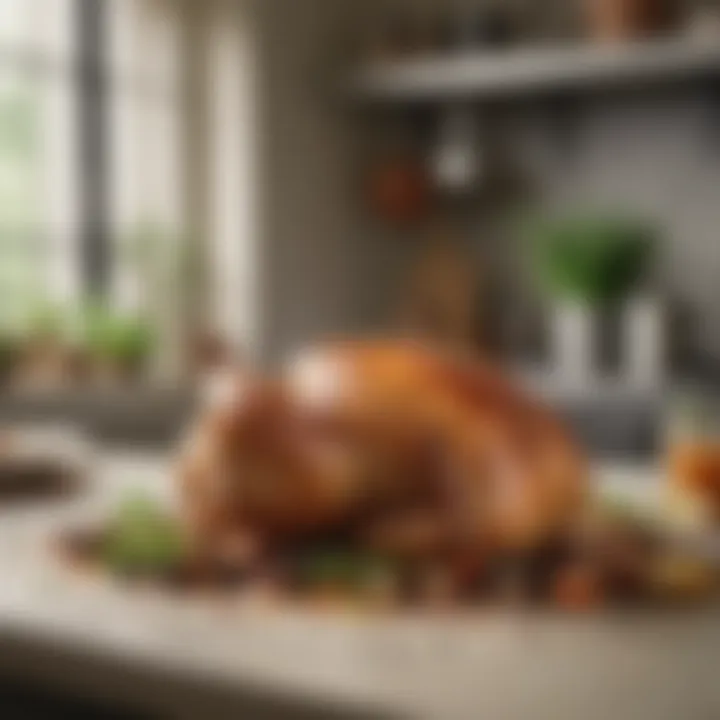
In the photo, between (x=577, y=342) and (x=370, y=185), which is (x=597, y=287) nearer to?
(x=577, y=342)

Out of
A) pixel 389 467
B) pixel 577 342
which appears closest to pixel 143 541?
pixel 389 467

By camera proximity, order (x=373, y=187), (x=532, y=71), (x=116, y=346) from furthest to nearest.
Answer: (x=373, y=187), (x=532, y=71), (x=116, y=346)

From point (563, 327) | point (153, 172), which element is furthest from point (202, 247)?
point (563, 327)

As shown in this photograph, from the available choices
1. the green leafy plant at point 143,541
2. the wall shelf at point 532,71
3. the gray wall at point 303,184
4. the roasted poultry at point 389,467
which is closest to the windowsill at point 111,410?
the gray wall at point 303,184

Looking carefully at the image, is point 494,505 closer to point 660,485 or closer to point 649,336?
point 660,485

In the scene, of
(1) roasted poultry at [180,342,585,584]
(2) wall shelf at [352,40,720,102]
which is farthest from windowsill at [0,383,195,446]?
(1) roasted poultry at [180,342,585,584]

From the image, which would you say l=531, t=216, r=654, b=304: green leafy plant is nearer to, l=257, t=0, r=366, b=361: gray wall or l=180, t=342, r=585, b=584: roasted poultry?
l=257, t=0, r=366, b=361: gray wall
